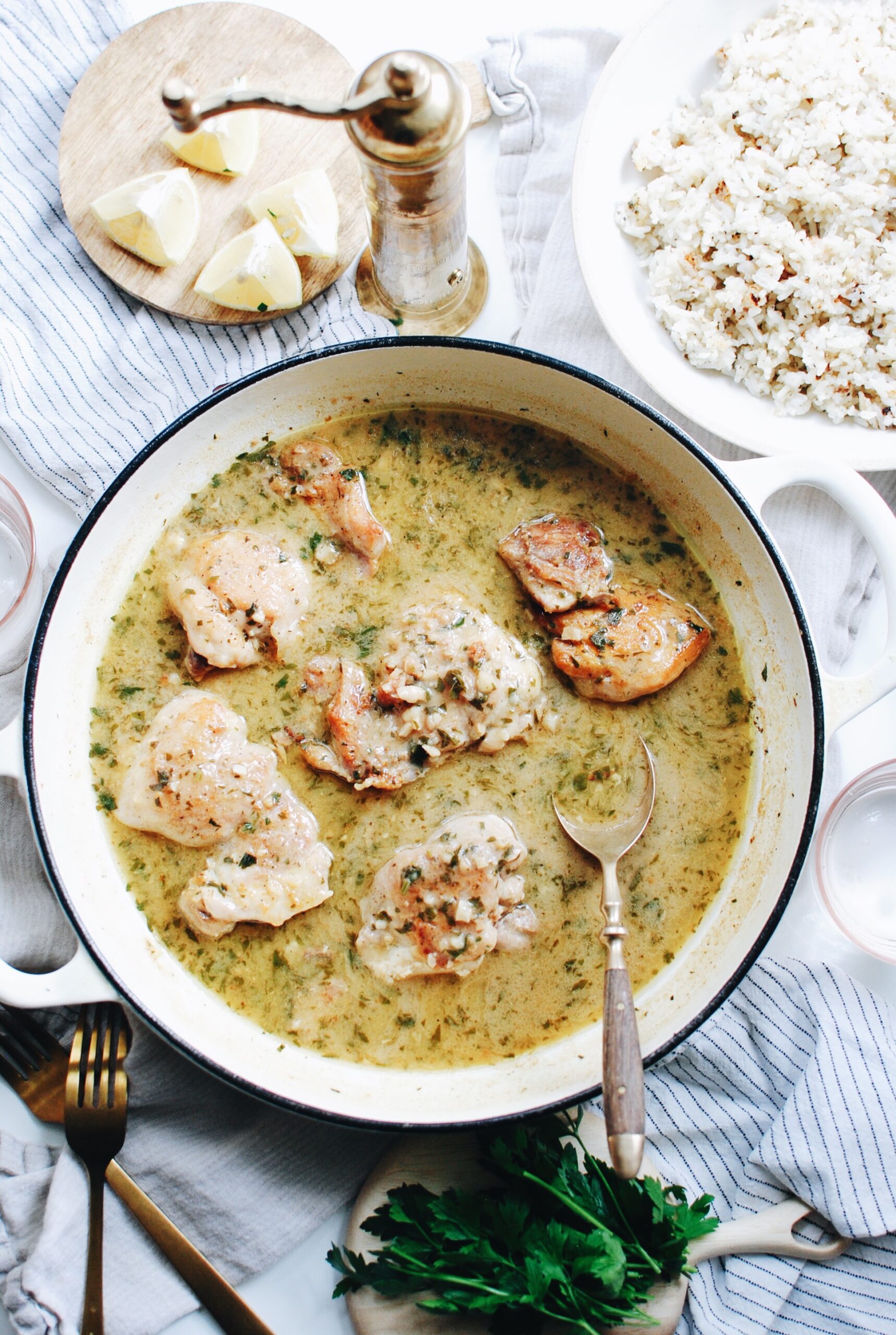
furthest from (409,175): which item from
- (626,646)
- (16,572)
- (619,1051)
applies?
(619,1051)

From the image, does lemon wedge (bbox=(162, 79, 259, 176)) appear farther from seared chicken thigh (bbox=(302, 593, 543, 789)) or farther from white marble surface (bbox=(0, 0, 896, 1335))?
seared chicken thigh (bbox=(302, 593, 543, 789))

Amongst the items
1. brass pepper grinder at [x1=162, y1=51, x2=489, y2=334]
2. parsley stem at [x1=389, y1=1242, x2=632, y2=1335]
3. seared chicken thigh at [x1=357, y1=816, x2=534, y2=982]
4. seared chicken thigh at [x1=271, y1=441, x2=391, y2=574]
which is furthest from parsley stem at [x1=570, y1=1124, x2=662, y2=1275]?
brass pepper grinder at [x1=162, y1=51, x2=489, y2=334]

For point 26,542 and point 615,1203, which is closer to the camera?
point 615,1203

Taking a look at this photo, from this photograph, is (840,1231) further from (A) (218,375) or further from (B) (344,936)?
(A) (218,375)

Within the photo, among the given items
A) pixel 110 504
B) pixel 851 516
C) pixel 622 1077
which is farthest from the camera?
pixel 110 504

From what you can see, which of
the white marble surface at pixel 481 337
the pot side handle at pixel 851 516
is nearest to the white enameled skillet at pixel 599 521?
the pot side handle at pixel 851 516

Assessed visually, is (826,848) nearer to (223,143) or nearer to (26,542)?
(26,542)

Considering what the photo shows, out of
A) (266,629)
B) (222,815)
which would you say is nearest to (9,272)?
(266,629)
